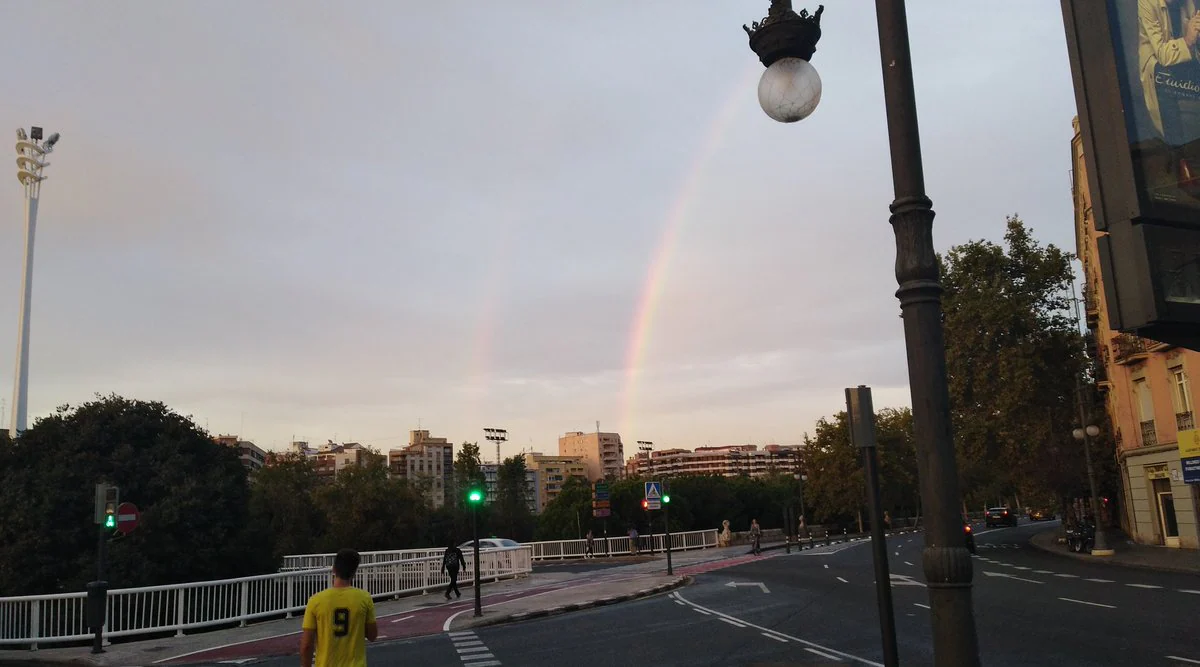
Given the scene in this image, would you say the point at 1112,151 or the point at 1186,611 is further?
the point at 1186,611

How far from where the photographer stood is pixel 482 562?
108ft

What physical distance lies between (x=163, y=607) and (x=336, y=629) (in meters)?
14.7

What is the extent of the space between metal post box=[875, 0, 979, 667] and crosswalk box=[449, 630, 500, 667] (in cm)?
985

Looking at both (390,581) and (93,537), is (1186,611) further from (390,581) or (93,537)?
(93,537)

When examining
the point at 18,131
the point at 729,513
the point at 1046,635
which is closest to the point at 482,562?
the point at 1046,635

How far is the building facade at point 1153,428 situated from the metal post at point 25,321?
8464cm

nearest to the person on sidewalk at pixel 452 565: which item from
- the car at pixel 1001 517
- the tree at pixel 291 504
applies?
the tree at pixel 291 504

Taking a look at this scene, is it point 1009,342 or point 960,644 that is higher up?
point 1009,342

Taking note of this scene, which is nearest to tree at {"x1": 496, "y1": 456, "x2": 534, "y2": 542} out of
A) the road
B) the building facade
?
the building facade

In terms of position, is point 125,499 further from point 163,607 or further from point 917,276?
point 917,276

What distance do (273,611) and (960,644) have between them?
20.3 meters

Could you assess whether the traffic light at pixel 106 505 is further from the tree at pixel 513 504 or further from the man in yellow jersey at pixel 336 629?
the tree at pixel 513 504

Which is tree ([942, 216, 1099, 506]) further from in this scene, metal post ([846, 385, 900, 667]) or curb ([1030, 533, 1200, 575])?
metal post ([846, 385, 900, 667])

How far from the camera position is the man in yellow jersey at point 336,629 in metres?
6.26
